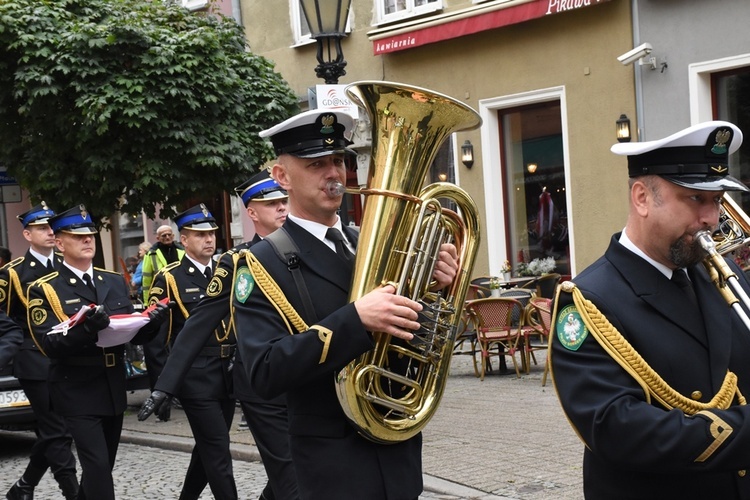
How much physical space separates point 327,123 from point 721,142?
1.49 m

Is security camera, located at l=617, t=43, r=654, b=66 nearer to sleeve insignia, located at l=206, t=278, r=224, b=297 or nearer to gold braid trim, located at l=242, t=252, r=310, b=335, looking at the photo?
sleeve insignia, located at l=206, t=278, r=224, b=297

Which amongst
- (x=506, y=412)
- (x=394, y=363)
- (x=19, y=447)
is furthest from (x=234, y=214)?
(x=394, y=363)

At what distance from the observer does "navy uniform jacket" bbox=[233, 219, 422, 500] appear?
11.9 feet

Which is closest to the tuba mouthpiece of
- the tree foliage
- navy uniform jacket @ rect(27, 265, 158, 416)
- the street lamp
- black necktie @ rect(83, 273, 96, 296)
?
navy uniform jacket @ rect(27, 265, 158, 416)

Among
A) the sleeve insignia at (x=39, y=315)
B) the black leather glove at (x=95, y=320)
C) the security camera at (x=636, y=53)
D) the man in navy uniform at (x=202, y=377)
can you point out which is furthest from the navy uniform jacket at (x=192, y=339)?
the security camera at (x=636, y=53)

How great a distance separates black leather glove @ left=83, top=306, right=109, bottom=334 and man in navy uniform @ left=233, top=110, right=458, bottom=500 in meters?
2.69

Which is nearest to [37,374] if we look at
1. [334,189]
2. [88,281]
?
[88,281]

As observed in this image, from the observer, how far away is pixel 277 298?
389 cm

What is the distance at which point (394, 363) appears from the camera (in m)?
3.91

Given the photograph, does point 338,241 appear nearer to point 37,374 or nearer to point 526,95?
point 37,374

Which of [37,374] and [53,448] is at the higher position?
[37,374]

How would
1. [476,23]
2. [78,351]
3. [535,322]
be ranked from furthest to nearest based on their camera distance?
1. [476,23]
2. [535,322]
3. [78,351]

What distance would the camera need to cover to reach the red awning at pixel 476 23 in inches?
604

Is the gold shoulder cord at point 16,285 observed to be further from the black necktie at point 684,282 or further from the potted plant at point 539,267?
the potted plant at point 539,267
